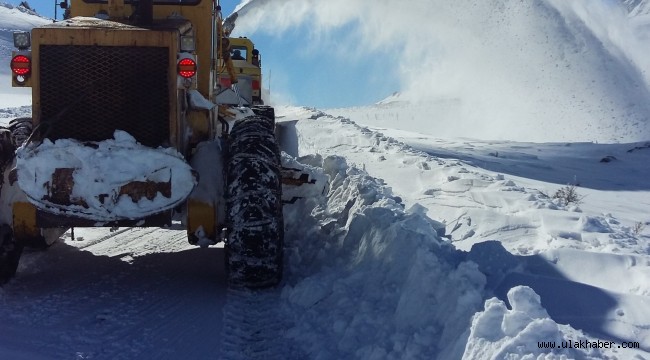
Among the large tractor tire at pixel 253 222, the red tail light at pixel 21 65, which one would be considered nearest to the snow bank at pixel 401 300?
the large tractor tire at pixel 253 222

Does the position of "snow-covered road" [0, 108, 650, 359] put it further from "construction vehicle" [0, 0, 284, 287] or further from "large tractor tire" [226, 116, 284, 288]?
"construction vehicle" [0, 0, 284, 287]

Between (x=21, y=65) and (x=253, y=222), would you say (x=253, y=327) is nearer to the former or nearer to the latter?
(x=253, y=222)

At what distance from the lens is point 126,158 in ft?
15.6

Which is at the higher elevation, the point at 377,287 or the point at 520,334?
the point at 520,334

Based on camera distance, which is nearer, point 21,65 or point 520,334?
point 520,334

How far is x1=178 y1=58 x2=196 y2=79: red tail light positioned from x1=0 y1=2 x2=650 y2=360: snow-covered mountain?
169cm

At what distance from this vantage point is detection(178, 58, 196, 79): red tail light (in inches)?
198

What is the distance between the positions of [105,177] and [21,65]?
112 centimetres

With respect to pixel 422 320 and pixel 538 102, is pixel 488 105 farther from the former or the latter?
pixel 422 320

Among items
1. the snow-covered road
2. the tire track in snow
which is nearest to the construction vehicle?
the tire track in snow

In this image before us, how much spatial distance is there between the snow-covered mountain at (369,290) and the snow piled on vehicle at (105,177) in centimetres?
73

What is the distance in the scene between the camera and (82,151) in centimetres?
472

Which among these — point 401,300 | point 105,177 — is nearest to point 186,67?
point 105,177

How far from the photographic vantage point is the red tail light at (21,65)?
4.93 m
